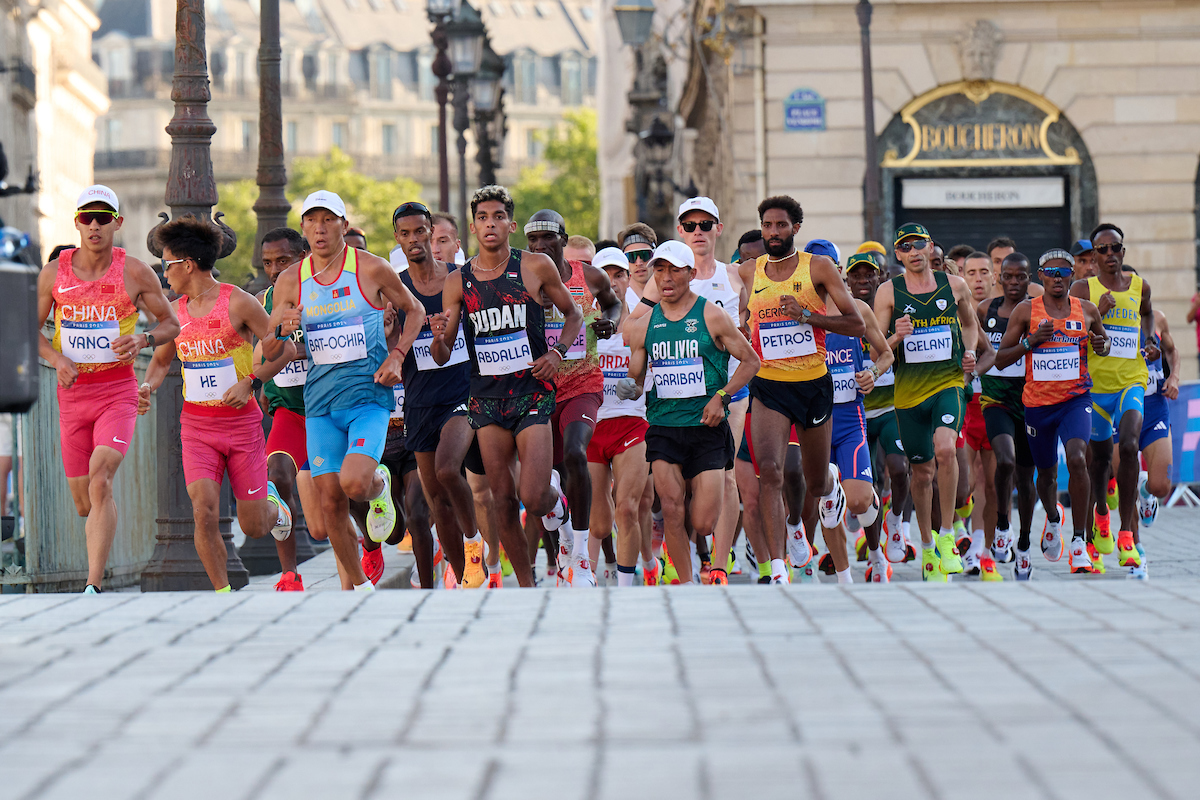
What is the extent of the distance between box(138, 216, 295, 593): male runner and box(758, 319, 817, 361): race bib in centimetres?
280

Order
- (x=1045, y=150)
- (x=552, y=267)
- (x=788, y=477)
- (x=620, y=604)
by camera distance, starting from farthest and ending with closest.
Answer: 1. (x=1045, y=150)
2. (x=788, y=477)
3. (x=552, y=267)
4. (x=620, y=604)

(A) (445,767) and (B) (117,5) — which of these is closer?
(A) (445,767)

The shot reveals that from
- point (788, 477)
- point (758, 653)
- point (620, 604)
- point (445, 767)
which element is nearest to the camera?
point (445, 767)

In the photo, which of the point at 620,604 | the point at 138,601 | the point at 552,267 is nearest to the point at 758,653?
the point at 620,604

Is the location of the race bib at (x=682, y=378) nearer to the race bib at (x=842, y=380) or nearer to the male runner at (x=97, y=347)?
the race bib at (x=842, y=380)

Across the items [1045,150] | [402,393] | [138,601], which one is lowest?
[138,601]

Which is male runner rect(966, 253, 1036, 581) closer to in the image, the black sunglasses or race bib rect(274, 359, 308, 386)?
race bib rect(274, 359, 308, 386)

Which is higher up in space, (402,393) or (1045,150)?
(1045,150)

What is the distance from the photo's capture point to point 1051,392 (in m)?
12.6

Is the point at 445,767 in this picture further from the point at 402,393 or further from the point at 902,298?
the point at 902,298

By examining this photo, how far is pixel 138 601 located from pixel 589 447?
3903mm

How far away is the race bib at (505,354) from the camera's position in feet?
33.3

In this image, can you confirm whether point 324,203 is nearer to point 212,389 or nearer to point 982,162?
point 212,389

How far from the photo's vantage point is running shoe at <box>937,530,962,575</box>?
12039 mm
